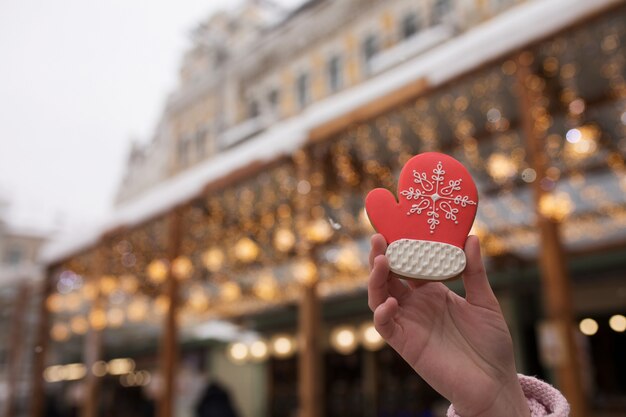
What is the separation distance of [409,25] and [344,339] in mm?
7397

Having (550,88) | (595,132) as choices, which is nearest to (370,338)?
(595,132)

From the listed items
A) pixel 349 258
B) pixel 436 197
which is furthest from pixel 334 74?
pixel 436 197

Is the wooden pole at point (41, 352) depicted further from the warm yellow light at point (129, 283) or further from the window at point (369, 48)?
the window at point (369, 48)

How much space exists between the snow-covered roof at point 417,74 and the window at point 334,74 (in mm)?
9178

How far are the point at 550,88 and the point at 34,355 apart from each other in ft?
30.7

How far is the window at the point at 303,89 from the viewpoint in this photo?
17.2 m

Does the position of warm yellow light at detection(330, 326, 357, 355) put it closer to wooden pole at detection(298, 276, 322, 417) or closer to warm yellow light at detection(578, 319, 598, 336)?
warm yellow light at detection(578, 319, 598, 336)

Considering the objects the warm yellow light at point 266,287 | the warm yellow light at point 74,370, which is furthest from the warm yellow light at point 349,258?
the warm yellow light at point 74,370

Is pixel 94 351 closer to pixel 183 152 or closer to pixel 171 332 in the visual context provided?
pixel 171 332

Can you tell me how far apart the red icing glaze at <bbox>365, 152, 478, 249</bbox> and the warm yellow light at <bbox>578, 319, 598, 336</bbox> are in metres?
10.5

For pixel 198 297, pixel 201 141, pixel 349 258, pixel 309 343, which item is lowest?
pixel 309 343

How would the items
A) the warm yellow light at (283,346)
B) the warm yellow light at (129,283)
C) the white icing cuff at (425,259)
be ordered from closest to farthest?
the white icing cuff at (425,259) → the warm yellow light at (129,283) → the warm yellow light at (283,346)

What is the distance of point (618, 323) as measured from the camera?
10.1 m

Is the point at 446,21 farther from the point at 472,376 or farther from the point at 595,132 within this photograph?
the point at 472,376
